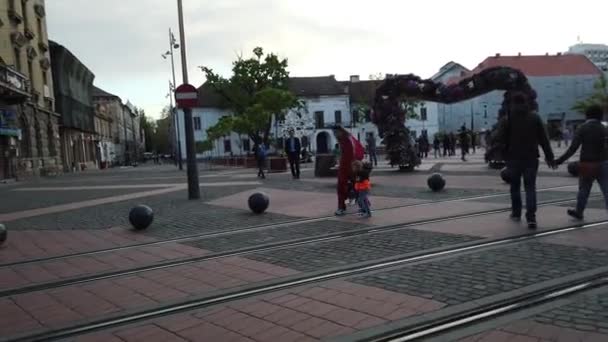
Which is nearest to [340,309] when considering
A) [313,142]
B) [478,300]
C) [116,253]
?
[478,300]

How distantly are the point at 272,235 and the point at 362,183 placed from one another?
84.5 inches

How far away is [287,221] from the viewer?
976 centimetres

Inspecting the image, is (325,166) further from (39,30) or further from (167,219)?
(39,30)

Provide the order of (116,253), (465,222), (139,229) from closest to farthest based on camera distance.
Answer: (116,253) < (465,222) < (139,229)

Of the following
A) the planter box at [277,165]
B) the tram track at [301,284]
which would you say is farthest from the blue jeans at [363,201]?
the planter box at [277,165]

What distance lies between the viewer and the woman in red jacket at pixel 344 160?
10172 mm

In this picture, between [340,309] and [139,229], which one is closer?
[340,309]

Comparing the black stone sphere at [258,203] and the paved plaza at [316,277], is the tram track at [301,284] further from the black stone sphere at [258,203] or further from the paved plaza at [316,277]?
the black stone sphere at [258,203]

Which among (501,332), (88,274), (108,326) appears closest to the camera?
(501,332)

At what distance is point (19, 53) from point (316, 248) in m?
33.9

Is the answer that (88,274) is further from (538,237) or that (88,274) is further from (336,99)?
(336,99)

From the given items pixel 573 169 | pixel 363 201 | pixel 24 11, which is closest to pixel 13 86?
pixel 24 11

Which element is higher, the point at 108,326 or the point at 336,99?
the point at 336,99

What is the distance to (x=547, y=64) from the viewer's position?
81.6 metres
